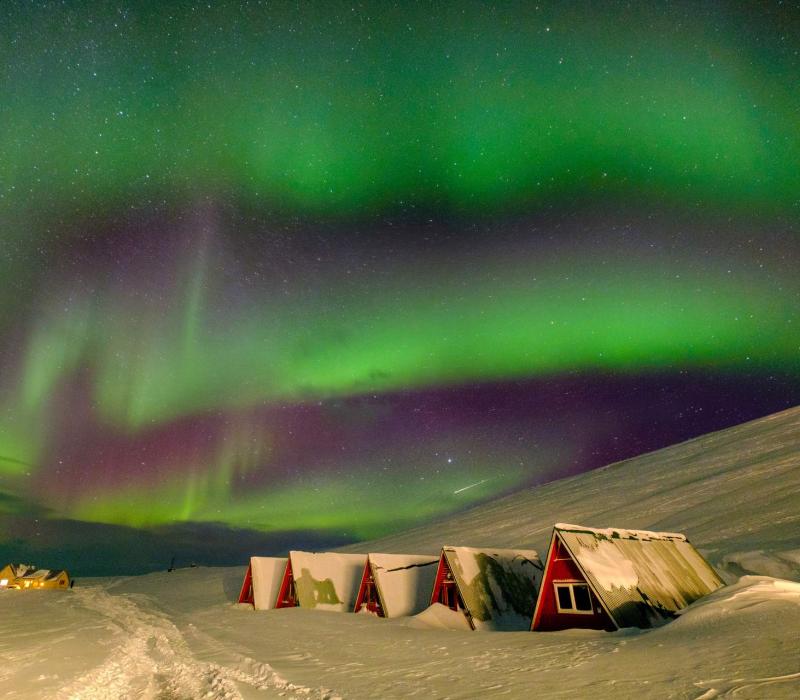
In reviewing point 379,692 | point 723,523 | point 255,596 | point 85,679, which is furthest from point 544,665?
point 723,523

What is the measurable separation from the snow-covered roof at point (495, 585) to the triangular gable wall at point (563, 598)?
3.54 m

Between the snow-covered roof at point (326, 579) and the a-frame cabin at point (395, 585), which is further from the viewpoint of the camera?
the snow-covered roof at point (326, 579)

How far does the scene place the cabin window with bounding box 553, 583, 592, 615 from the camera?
19.2 m

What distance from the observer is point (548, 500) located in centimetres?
7119

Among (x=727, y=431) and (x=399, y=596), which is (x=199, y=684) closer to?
(x=399, y=596)

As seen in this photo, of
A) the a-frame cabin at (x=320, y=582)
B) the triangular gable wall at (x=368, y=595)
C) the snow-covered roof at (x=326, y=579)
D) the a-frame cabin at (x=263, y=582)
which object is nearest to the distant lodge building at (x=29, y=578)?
the a-frame cabin at (x=263, y=582)

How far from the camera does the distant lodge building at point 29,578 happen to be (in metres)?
61.5

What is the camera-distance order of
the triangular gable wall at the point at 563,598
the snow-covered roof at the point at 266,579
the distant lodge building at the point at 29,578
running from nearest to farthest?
1. the triangular gable wall at the point at 563,598
2. the snow-covered roof at the point at 266,579
3. the distant lodge building at the point at 29,578

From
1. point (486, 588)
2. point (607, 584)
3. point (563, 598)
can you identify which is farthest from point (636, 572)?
point (486, 588)

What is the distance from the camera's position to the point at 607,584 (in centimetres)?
1891

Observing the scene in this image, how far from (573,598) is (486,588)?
5.94 meters

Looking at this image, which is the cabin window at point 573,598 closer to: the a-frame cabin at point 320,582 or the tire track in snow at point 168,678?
the tire track in snow at point 168,678

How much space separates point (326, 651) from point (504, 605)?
9.64 metres

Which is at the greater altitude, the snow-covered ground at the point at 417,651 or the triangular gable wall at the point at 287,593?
the triangular gable wall at the point at 287,593
